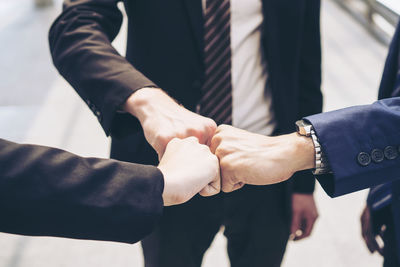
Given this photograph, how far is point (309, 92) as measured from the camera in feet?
3.84

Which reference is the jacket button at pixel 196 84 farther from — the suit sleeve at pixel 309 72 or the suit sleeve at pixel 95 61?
the suit sleeve at pixel 309 72

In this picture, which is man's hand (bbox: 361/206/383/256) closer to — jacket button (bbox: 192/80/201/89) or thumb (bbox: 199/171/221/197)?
thumb (bbox: 199/171/221/197)

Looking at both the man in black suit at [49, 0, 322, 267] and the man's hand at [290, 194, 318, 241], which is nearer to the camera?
the man in black suit at [49, 0, 322, 267]

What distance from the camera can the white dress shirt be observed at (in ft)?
3.43

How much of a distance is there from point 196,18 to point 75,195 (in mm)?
538

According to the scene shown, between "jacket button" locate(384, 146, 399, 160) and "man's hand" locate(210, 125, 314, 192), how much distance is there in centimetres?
15

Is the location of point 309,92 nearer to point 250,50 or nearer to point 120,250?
point 250,50

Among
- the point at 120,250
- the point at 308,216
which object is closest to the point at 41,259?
the point at 120,250

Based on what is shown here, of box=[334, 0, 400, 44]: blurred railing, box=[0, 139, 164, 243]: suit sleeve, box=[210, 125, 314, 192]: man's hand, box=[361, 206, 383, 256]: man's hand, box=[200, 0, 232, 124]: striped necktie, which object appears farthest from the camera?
box=[334, 0, 400, 44]: blurred railing

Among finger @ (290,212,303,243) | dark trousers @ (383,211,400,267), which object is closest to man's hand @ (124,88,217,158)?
finger @ (290,212,303,243)

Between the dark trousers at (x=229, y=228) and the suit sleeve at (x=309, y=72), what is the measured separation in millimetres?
105

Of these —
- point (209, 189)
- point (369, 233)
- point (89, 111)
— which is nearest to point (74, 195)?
point (209, 189)

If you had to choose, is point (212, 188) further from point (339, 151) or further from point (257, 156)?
point (339, 151)

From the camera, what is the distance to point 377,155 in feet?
2.76
